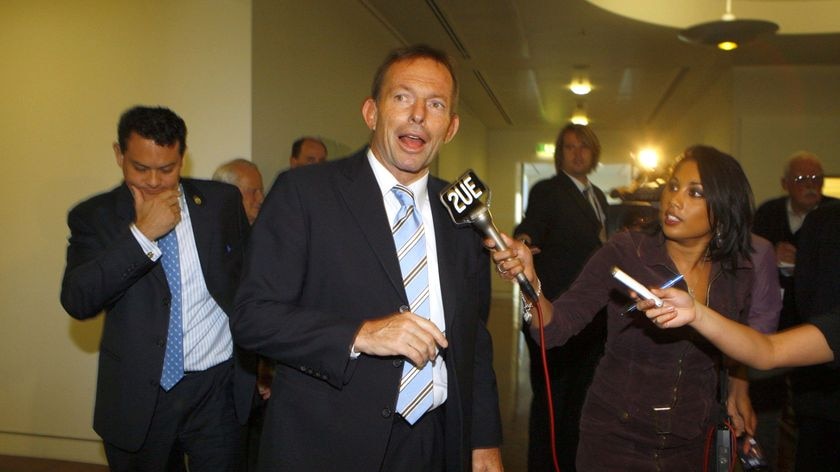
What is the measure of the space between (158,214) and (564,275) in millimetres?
2333

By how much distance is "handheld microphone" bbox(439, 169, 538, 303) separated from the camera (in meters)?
1.66

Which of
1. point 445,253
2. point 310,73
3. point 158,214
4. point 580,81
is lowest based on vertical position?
point 445,253

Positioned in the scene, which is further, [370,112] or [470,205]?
[370,112]

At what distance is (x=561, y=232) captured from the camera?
12.8 feet

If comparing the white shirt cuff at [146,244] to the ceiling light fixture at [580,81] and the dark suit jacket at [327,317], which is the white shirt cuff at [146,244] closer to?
the dark suit jacket at [327,317]

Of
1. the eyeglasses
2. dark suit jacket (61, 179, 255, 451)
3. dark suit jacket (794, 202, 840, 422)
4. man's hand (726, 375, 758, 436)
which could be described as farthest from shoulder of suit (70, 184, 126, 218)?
the eyeglasses

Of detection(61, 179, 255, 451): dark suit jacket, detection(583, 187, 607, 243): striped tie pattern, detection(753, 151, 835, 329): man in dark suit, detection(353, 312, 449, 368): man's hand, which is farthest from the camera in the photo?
detection(753, 151, 835, 329): man in dark suit

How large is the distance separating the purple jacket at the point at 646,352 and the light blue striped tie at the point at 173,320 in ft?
4.24

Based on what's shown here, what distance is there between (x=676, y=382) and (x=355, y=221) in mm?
1215

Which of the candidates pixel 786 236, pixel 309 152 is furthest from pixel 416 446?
pixel 786 236

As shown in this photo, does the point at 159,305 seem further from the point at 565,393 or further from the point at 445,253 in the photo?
the point at 565,393

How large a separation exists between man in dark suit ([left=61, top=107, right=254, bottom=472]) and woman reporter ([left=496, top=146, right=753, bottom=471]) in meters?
1.25

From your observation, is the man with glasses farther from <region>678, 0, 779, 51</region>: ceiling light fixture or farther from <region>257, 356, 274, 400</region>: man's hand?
<region>257, 356, 274, 400</region>: man's hand

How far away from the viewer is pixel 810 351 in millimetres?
1838
